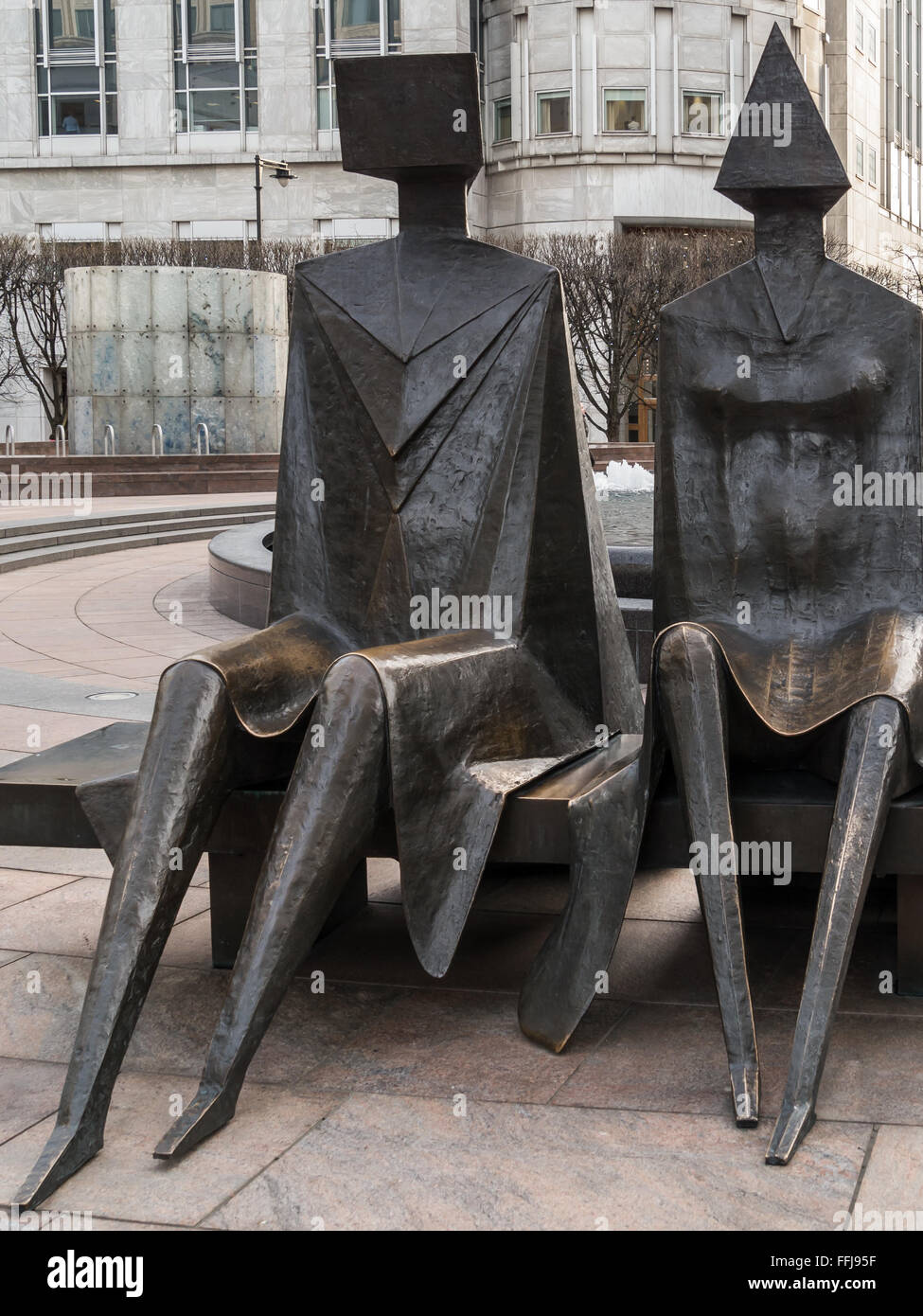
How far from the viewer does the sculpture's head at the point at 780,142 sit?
4.33 m

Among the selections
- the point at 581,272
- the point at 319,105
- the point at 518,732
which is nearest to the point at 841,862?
the point at 518,732

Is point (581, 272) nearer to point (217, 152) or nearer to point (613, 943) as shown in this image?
point (217, 152)

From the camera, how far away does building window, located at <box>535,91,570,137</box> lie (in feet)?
137

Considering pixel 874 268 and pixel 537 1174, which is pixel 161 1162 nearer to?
pixel 537 1174

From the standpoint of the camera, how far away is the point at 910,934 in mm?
4160

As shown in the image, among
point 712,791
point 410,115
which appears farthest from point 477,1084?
point 410,115

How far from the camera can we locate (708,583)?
4480 mm

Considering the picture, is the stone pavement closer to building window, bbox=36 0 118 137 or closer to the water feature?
the water feature

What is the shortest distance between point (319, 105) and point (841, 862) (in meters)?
40.4

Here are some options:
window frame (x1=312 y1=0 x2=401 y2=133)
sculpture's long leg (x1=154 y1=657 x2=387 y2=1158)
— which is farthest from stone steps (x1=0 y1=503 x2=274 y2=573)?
window frame (x1=312 y1=0 x2=401 y2=133)
